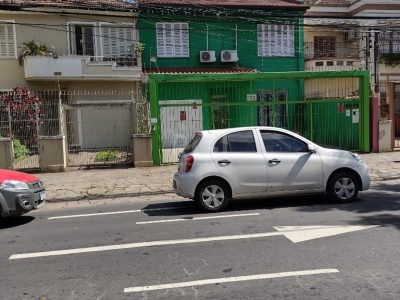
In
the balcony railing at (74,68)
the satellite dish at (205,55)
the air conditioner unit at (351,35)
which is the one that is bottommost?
the balcony railing at (74,68)

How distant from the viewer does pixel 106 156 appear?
597 inches

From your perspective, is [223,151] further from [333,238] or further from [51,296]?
[51,296]

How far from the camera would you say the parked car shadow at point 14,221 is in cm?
802

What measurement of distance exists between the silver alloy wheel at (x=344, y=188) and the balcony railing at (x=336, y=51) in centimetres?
1911

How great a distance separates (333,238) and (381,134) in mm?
11727

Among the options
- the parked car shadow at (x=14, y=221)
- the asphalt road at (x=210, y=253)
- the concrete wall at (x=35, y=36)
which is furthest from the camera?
the concrete wall at (x=35, y=36)

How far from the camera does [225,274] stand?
493 cm

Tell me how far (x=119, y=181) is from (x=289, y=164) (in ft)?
18.7

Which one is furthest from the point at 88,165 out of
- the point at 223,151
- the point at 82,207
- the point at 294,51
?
the point at 294,51

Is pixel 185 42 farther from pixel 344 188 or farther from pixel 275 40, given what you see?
pixel 344 188

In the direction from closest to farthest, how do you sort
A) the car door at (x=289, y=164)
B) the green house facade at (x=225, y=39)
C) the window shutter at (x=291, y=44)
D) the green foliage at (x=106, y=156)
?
the car door at (x=289, y=164) < the green foliage at (x=106, y=156) < the green house facade at (x=225, y=39) < the window shutter at (x=291, y=44)

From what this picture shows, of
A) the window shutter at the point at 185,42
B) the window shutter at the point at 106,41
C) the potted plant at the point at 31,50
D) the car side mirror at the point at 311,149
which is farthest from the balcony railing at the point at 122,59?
the car side mirror at the point at 311,149

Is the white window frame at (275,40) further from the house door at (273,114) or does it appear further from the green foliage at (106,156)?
the green foliage at (106,156)

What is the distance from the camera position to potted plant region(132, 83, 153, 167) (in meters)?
14.7
